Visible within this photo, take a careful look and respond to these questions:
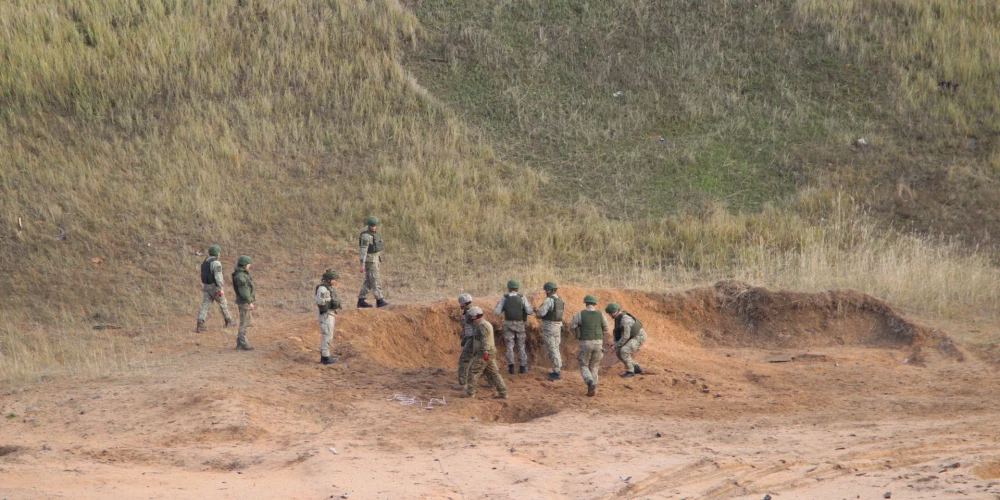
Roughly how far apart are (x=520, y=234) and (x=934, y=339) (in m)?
9.01

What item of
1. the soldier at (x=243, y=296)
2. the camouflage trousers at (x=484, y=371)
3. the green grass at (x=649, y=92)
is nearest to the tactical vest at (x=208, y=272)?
the soldier at (x=243, y=296)

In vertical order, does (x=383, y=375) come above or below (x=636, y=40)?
below

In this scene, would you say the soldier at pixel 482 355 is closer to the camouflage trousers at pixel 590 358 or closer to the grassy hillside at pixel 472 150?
the camouflage trousers at pixel 590 358

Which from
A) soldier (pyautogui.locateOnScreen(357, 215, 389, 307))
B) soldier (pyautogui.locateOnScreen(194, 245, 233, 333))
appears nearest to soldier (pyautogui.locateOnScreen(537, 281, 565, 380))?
soldier (pyautogui.locateOnScreen(357, 215, 389, 307))

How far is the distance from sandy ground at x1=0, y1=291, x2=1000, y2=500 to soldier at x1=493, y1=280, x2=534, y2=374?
1.17 ft

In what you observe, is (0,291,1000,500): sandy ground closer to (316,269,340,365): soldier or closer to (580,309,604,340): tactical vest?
(316,269,340,365): soldier

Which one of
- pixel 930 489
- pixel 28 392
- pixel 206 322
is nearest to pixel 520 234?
pixel 206 322

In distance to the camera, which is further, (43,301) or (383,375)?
(43,301)

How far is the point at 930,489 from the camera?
7.68 metres

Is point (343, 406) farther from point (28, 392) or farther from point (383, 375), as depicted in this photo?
point (28, 392)

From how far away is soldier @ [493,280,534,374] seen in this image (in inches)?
513

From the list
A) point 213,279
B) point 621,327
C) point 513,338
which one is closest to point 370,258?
point 213,279

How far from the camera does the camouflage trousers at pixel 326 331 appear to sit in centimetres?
1306

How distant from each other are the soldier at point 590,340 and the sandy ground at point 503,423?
0.30 metres
